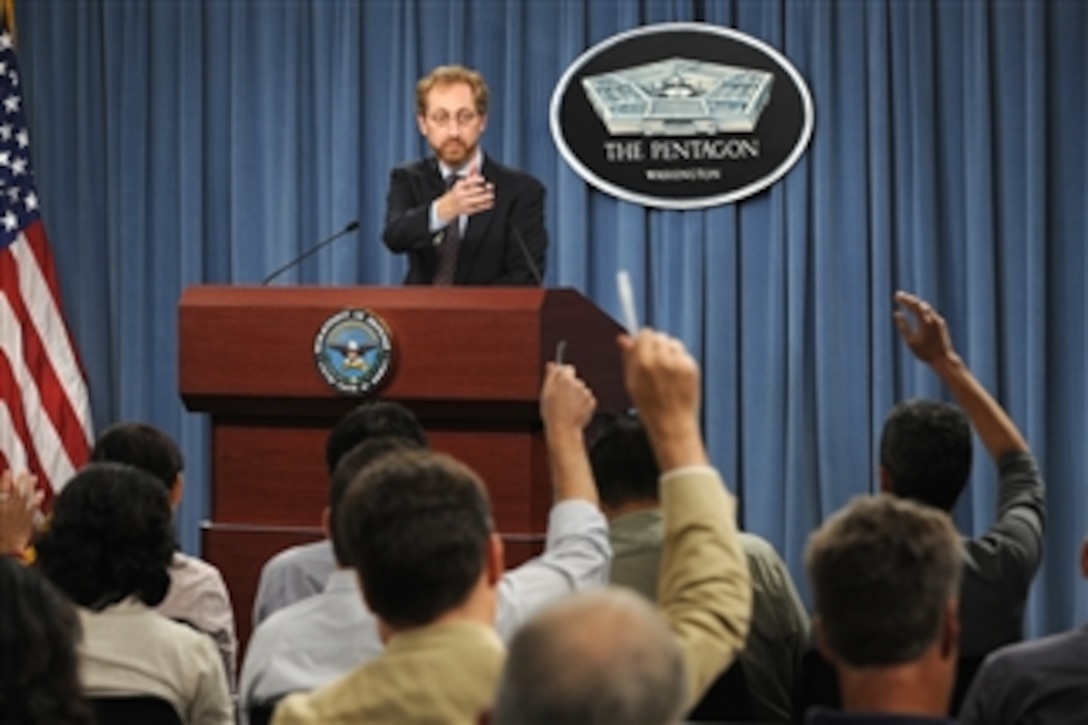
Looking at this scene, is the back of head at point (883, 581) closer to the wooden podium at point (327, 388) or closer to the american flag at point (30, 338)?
the wooden podium at point (327, 388)

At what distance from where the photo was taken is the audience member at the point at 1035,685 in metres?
2.76

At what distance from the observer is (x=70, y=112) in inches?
315

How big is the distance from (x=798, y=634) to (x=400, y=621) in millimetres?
1532

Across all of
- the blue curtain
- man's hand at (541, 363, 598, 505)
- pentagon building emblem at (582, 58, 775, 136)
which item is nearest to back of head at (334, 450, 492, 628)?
man's hand at (541, 363, 598, 505)

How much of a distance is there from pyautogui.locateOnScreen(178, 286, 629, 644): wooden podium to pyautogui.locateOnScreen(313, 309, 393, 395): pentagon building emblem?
0.08ft

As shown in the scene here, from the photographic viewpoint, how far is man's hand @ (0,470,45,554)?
3352 millimetres

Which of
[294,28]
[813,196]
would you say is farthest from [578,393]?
[294,28]

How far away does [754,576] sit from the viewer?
3.49 metres

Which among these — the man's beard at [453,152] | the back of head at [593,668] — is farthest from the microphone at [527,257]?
the back of head at [593,668]

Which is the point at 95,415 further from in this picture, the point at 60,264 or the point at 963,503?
the point at 963,503

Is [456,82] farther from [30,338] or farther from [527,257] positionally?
[30,338]

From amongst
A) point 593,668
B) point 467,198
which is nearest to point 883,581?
point 593,668

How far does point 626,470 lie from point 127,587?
3.02ft

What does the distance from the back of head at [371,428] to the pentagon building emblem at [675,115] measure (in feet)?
12.3
